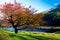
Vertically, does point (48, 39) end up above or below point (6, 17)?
below

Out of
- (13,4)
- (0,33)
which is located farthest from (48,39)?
(0,33)

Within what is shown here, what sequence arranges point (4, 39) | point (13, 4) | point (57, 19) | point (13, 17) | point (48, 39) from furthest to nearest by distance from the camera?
point (57, 19) < point (13, 4) < point (13, 17) < point (48, 39) < point (4, 39)

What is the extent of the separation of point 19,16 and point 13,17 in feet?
3.95

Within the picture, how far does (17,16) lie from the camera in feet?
105

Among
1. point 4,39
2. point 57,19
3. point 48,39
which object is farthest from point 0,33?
point 57,19

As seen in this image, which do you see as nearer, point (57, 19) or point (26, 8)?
point (26, 8)

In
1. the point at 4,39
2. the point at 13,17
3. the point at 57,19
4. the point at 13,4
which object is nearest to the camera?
the point at 4,39

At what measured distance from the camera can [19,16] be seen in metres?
32.1

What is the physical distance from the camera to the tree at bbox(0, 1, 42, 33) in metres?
31.8

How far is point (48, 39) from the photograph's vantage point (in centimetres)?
2736

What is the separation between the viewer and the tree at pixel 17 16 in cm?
3178

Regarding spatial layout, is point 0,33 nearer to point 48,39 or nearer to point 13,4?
point 48,39

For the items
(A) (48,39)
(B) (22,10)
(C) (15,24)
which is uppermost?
(B) (22,10)

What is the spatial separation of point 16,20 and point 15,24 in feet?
3.00
